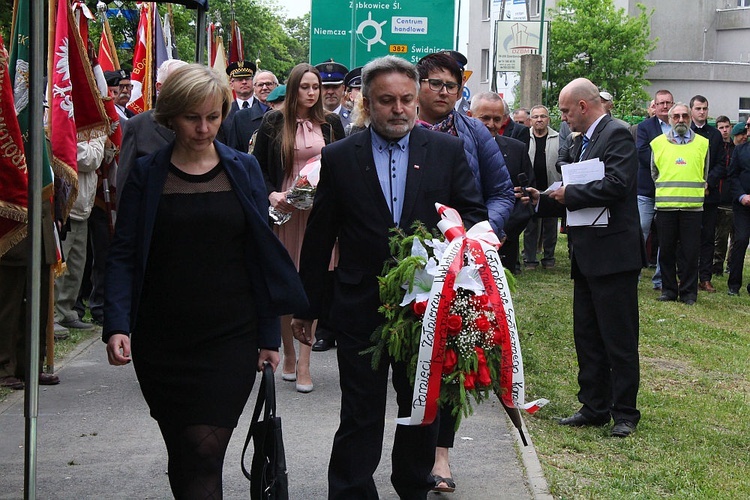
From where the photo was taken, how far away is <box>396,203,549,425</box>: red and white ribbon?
4730 millimetres

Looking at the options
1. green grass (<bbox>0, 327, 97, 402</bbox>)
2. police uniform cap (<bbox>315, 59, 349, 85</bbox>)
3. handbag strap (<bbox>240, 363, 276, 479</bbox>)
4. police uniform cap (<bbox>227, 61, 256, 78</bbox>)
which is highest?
police uniform cap (<bbox>227, 61, 256, 78</bbox>)

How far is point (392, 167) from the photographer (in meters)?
5.21

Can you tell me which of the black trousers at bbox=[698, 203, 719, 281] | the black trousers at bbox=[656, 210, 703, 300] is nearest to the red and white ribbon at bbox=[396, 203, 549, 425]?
the black trousers at bbox=[656, 210, 703, 300]

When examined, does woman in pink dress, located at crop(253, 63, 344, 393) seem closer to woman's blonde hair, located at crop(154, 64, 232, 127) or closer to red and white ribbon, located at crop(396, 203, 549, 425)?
red and white ribbon, located at crop(396, 203, 549, 425)

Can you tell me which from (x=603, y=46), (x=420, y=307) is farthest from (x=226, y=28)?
(x=420, y=307)

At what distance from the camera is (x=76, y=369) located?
9.09 metres

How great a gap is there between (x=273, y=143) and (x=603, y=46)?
5031cm

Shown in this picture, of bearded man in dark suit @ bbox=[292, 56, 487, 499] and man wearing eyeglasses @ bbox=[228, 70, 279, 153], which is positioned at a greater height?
man wearing eyeglasses @ bbox=[228, 70, 279, 153]

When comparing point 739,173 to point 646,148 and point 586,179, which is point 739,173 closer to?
point 646,148

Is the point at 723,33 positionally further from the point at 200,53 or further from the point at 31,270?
the point at 31,270

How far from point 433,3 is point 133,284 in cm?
2145

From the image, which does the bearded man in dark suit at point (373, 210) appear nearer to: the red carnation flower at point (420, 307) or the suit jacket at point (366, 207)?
the suit jacket at point (366, 207)

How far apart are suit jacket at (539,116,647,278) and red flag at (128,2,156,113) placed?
6.91 meters

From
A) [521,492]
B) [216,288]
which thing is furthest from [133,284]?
[521,492]
